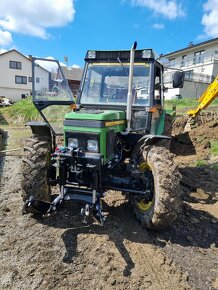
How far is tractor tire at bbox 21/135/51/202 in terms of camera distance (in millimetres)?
4336

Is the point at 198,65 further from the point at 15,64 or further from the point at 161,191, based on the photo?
the point at 161,191

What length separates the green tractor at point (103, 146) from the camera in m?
3.98

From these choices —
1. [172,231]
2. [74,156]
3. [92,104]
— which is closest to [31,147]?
[74,156]

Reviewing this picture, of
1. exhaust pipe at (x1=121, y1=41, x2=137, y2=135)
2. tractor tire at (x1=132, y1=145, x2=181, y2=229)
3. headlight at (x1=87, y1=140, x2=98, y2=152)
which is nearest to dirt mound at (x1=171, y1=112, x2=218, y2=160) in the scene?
exhaust pipe at (x1=121, y1=41, x2=137, y2=135)

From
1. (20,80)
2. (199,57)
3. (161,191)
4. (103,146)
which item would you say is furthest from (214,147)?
(20,80)

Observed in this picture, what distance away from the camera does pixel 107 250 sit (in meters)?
3.64

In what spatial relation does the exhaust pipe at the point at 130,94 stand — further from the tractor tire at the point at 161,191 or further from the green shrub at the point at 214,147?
the green shrub at the point at 214,147

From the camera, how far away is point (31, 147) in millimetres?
4516

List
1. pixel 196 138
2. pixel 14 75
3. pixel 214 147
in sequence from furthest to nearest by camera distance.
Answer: pixel 14 75 < pixel 196 138 < pixel 214 147

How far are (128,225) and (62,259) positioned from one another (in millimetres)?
1284

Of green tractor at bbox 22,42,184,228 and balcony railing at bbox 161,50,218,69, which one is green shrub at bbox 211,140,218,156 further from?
balcony railing at bbox 161,50,218,69

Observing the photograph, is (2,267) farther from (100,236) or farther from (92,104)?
(92,104)

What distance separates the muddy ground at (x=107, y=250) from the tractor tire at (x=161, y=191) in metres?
0.27

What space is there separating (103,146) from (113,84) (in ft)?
5.74
